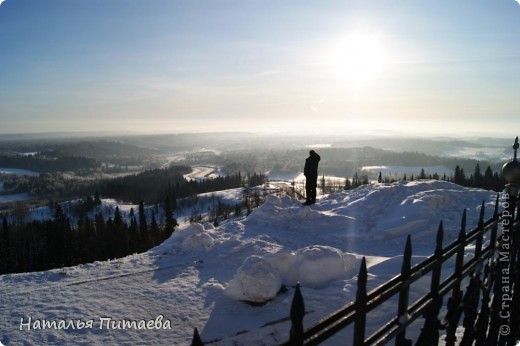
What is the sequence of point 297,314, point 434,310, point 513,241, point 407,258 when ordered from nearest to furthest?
point 297,314 → point 407,258 → point 434,310 → point 513,241

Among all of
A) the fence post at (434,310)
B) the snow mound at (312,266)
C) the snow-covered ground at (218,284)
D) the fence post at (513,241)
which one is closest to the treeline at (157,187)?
the snow-covered ground at (218,284)

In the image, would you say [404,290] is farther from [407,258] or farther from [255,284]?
[255,284]

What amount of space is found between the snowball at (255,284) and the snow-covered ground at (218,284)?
0.02 m

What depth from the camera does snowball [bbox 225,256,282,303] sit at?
22.6 feet

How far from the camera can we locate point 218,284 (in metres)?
7.83

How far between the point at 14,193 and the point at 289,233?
211442mm

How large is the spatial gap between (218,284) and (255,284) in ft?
4.12

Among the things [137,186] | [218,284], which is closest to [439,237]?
[218,284]

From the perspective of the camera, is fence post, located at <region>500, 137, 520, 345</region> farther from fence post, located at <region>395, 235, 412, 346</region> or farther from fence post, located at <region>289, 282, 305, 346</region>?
fence post, located at <region>289, 282, 305, 346</region>

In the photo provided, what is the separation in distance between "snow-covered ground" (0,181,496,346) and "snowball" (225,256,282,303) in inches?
0.8

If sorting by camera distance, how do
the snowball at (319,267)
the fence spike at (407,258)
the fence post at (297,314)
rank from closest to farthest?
the fence post at (297,314) < the fence spike at (407,258) < the snowball at (319,267)

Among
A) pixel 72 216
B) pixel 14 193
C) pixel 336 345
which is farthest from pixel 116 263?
pixel 14 193

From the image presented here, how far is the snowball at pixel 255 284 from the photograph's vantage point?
690cm

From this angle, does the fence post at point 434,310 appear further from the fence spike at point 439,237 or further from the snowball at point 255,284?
the snowball at point 255,284
